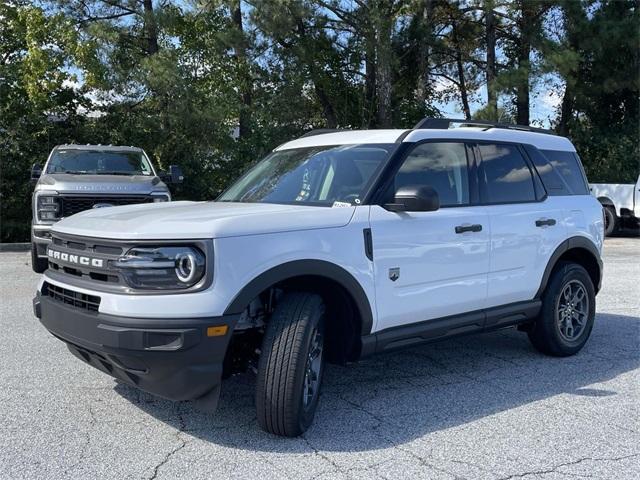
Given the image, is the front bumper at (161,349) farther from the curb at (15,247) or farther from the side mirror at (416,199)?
the curb at (15,247)

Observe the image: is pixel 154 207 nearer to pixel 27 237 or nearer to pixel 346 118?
pixel 27 237

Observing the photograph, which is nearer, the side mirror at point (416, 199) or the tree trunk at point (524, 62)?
the side mirror at point (416, 199)

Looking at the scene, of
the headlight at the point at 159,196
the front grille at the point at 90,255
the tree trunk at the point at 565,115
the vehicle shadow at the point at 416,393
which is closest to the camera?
the front grille at the point at 90,255

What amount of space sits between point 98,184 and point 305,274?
21.5 ft

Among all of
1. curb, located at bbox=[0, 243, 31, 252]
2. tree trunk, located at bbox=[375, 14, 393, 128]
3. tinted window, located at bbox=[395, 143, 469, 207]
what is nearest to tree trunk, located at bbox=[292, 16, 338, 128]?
tree trunk, located at bbox=[375, 14, 393, 128]

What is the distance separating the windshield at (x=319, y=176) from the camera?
15.3ft

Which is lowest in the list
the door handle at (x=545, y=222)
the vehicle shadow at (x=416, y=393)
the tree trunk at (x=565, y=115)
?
the vehicle shadow at (x=416, y=393)

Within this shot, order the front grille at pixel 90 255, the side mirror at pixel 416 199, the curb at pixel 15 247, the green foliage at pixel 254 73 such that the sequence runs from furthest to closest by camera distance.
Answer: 1. the green foliage at pixel 254 73
2. the curb at pixel 15 247
3. the side mirror at pixel 416 199
4. the front grille at pixel 90 255

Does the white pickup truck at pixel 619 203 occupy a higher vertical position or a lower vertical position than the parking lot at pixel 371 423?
higher

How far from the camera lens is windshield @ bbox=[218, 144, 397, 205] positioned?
4.68 metres

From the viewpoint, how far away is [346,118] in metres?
21.6

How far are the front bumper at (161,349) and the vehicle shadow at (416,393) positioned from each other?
49cm

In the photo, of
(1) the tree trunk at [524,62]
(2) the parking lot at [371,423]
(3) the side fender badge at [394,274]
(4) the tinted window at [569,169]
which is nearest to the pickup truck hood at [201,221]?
(3) the side fender badge at [394,274]

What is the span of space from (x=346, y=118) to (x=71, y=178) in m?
12.8
